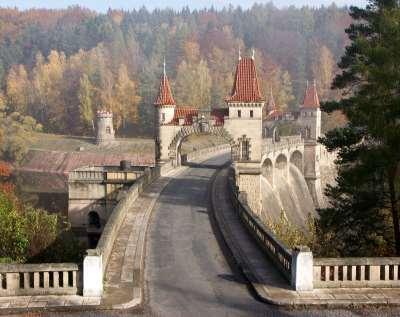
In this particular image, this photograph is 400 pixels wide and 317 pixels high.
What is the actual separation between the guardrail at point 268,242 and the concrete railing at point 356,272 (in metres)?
0.83

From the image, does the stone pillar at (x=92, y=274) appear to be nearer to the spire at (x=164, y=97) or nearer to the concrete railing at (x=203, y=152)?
the spire at (x=164, y=97)

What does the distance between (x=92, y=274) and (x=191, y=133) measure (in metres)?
28.1

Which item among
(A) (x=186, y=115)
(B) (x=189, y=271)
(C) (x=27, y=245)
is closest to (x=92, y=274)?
(B) (x=189, y=271)

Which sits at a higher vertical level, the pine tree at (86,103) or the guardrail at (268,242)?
the pine tree at (86,103)

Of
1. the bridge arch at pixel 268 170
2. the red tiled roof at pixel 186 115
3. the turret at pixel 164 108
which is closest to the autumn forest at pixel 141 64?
the bridge arch at pixel 268 170

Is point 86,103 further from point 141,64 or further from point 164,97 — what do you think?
point 164,97

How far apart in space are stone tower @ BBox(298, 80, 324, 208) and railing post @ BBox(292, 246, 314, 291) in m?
47.1

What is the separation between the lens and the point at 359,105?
756 inches

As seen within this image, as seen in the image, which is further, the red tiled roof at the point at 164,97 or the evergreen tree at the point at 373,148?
the red tiled roof at the point at 164,97

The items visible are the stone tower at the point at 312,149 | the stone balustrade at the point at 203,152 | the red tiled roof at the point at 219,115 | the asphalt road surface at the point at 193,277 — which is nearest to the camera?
the asphalt road surface at the point at 193,277

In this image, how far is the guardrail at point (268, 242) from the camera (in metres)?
14.0

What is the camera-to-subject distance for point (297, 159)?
62.2m

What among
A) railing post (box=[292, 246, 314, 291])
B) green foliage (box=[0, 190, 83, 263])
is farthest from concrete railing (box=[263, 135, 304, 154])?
railing post (box=[292, 246, 314, 291])

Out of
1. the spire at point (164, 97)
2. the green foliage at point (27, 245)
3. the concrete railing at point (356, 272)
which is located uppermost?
the spire at point (164, 97)
